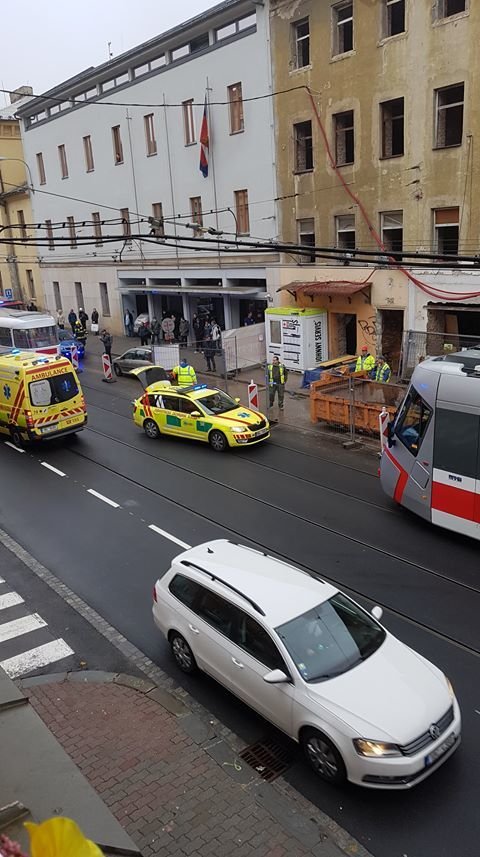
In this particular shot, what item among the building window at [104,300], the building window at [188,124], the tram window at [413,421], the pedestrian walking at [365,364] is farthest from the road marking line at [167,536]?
the building window at [104,300]

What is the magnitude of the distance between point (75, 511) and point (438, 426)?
7.37 m

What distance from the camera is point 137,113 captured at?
1318 inches

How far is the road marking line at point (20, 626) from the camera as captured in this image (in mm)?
9087

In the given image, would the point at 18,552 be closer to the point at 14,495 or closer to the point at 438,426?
the point at 14,495

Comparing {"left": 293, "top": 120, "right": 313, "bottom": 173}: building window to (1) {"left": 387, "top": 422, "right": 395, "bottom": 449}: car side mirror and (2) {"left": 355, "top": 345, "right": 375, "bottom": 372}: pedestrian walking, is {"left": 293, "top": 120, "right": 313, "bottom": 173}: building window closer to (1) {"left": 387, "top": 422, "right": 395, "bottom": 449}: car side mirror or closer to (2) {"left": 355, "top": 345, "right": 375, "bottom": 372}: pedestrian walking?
(2) {"left": 355, "top": 345, "right": 375, "bottom": 372}: pedestrian walking

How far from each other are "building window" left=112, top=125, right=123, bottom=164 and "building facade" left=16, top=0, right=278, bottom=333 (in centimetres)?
5

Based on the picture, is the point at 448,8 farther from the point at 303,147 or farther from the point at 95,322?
the point at 95,322

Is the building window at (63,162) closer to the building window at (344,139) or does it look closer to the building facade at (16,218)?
the building facade at (16,218)

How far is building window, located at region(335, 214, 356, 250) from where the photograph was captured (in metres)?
24.5

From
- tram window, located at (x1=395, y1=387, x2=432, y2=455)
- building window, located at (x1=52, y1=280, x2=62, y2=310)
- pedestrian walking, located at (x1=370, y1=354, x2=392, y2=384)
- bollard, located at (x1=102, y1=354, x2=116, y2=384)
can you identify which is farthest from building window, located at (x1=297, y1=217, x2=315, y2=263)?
building window, located at (x1=52, y1=280, x2=62, y2=310)

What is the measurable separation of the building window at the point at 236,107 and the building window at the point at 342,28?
17.0 ft

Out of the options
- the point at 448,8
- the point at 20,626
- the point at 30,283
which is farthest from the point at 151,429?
the point at 30,283

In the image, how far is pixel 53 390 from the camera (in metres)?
17.9

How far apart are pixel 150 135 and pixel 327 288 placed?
1506 cm
